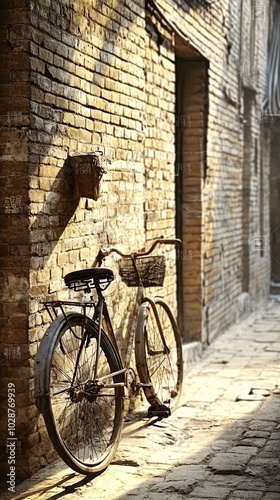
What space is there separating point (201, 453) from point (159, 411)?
2.62 ft

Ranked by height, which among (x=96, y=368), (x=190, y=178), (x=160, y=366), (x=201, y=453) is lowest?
(x=201, y=453)

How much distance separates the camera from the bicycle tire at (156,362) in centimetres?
565

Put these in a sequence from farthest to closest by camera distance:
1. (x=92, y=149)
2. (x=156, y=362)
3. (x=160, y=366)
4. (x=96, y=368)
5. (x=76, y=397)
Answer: (x=160, y=366)
(x=156, y=362)
(x=92, y=149)
(x=96, y=368)
(x=76, y=397)

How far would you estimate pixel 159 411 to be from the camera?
5.86m

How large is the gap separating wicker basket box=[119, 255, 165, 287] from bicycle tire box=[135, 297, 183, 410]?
17 cm

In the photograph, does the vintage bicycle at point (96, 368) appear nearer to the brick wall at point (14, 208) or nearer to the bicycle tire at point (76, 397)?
the bicycle tire at point (76, 397)

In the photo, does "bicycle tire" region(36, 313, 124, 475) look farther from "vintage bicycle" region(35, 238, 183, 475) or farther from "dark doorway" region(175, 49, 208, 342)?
"dark doorway" region(175, 49, 208, 342)

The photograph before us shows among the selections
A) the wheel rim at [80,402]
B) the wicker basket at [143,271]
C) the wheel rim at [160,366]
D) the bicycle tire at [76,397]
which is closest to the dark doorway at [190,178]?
the wheel rim at [160,366]

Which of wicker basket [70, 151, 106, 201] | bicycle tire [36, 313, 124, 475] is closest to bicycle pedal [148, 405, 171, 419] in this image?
bicycle tire [36, 313, 124, 475]

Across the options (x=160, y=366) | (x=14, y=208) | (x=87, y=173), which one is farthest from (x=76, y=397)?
(x=160, y=366)

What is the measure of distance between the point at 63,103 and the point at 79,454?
6.85 feet

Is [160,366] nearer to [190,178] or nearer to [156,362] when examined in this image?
[156,362]

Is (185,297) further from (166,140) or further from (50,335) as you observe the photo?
(50,335)

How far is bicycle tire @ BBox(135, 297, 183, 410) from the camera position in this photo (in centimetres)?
565
